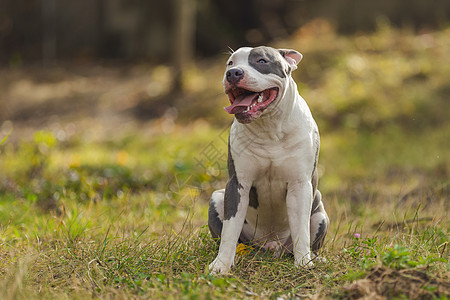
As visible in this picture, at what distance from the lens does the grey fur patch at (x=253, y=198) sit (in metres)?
3.52

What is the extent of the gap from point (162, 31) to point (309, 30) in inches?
145

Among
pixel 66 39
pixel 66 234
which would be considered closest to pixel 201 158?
pixel 66 234

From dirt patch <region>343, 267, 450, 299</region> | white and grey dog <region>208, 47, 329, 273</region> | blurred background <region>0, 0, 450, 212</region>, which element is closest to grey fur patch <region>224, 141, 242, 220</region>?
white and grey dog <region>208, 47, 329, 273</region>

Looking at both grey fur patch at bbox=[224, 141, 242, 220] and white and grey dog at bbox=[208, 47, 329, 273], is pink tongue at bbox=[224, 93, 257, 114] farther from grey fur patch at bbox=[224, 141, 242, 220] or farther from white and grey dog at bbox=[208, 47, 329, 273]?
grey fur patch at bbox=[224, 141, 242, 220]

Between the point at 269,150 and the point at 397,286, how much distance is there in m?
1.10

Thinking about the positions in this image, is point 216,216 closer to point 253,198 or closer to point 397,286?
point 253,198

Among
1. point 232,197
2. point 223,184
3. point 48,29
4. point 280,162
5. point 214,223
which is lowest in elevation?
point 223,184

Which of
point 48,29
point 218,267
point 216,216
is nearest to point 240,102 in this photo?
point 216,216

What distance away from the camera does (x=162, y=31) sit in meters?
13.0

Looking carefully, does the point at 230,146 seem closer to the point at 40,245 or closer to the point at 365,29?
the point at 40,245

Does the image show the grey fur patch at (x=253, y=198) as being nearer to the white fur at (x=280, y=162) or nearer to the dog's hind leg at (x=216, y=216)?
the white fur at (x=280, y=162)

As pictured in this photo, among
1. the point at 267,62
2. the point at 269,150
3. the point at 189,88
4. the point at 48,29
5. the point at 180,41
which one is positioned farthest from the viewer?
the point at 48,29

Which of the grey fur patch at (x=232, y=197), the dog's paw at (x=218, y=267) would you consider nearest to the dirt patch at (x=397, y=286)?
the dog's paw at (x=218, y=267)

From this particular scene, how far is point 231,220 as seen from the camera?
11.1ft
